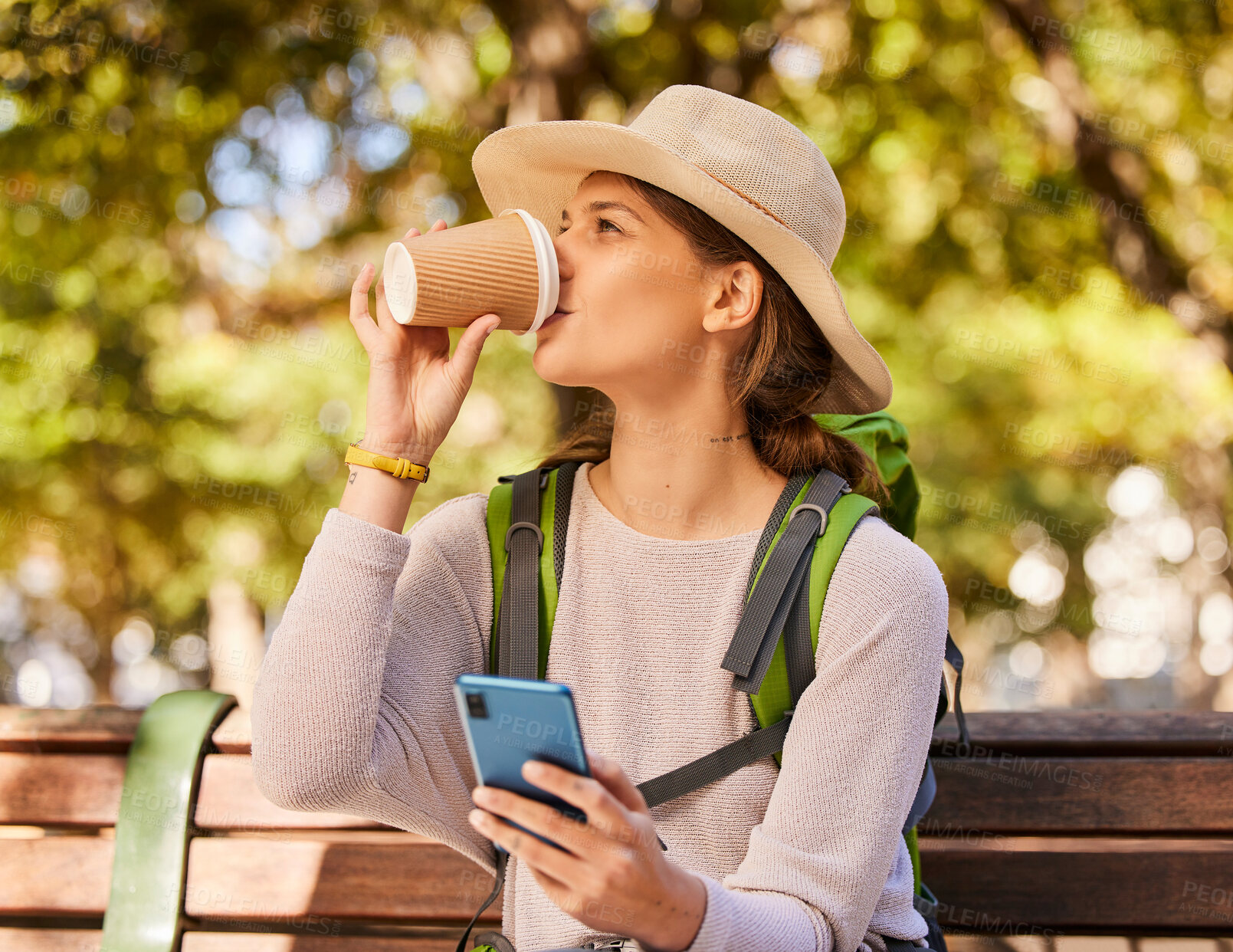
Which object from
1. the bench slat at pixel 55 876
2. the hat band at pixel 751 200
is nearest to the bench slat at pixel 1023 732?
the bench slat at pixel 55 876

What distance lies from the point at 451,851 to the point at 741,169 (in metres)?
1.83

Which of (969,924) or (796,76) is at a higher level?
(796,76)

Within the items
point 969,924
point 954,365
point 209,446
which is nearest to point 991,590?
point 954,365

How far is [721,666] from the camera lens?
2.19 metres

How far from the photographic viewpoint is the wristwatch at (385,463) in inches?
85.4

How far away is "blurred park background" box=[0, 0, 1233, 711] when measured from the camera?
24.5 feet

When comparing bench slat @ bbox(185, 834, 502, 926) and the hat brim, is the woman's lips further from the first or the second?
bench slat @ bbox(185, 834, 502, 926)

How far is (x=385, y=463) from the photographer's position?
7.12 feet

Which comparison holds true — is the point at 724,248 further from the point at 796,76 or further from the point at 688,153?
the point at 796,76

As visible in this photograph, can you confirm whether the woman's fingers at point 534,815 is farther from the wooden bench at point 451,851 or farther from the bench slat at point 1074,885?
the bench slat at point 1074,885

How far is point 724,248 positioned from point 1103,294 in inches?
372

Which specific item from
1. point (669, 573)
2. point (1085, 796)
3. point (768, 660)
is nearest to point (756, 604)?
point (768, 660)

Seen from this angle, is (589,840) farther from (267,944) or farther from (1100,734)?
(1100,734)

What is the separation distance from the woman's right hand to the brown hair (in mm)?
444
